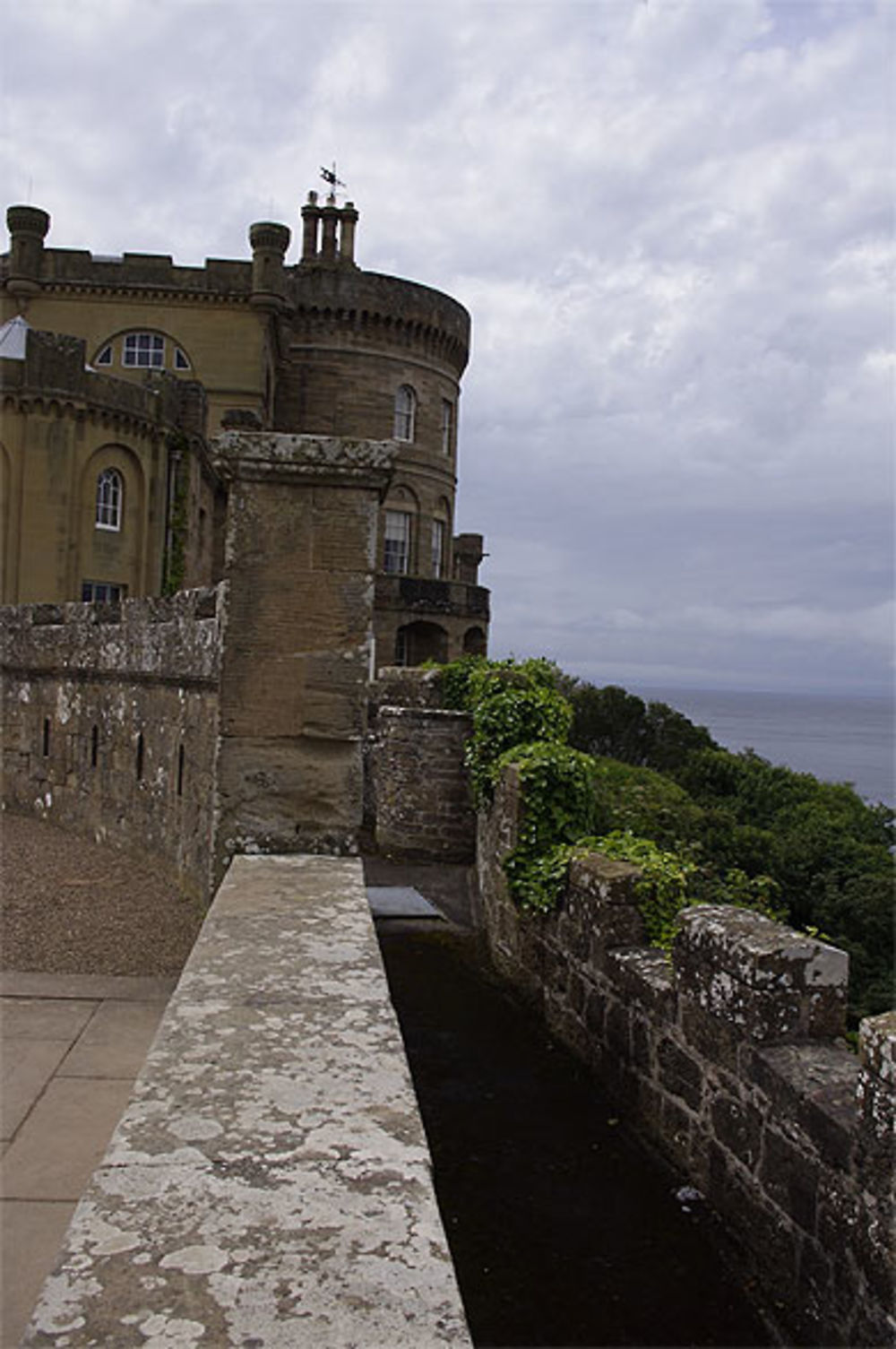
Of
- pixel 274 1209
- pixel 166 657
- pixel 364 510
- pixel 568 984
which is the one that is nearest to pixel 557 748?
pixel 568 984

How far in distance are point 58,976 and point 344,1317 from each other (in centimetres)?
399

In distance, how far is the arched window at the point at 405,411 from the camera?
38.4 m

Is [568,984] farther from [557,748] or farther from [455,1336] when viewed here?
[455,1336]

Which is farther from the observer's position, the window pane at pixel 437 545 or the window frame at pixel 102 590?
the window pane at pixel 437 545

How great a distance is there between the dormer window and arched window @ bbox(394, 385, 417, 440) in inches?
368

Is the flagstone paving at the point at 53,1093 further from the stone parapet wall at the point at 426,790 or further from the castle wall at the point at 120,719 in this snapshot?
the stone parapet wall at the point at 426,790

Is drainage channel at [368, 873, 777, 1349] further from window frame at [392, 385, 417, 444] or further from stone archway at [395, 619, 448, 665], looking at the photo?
window frame at [392, 385, 417, 444]

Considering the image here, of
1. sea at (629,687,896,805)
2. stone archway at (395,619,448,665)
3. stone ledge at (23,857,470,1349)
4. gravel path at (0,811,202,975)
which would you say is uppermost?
stone archway at (395,619,448,665)

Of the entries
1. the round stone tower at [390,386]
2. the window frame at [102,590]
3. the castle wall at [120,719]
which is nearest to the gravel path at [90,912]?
the castle wall at [120,719]

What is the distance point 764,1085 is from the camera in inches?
154

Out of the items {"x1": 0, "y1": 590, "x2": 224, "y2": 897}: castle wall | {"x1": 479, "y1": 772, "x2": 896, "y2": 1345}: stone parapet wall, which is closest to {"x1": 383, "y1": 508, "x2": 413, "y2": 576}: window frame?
{"x1": 0, "y1": 590, "x2": 224, "y2": 897}: castle wall

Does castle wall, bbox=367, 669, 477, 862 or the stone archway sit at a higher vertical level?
the stone archway

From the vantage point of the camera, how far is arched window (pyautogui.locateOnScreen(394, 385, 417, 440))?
3841 centimetres

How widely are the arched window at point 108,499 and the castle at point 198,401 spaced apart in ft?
0.16
